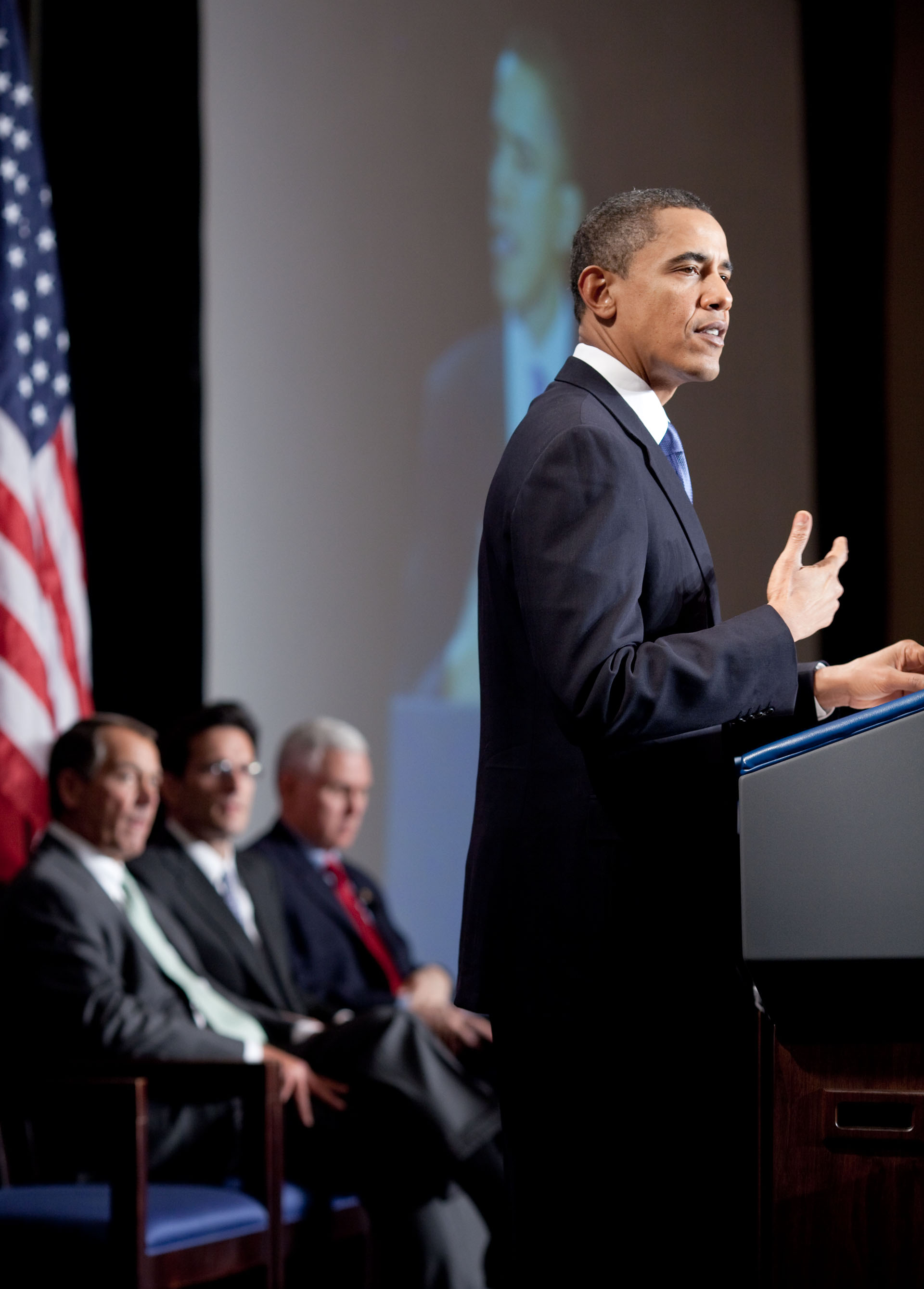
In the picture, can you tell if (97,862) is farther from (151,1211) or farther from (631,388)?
(631,388)

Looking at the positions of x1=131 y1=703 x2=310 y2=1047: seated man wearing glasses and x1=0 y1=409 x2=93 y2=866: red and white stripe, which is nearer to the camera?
x1=131 y1=703 x2=310 y2=1047: seated man wearing glasses

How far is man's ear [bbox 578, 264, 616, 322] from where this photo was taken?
137 cm

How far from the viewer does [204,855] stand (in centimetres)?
370

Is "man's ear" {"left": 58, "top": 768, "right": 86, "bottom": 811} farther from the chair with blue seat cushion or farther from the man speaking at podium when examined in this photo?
the man speaking at podium

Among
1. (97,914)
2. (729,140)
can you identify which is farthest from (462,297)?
(97,914)

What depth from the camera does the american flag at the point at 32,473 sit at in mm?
3756

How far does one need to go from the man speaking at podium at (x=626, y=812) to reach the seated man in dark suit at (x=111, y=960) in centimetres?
153

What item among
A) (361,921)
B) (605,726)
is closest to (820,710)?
(605,726)

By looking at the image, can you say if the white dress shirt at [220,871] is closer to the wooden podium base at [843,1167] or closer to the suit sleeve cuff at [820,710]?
the suit sleeve cuff at [820,710]

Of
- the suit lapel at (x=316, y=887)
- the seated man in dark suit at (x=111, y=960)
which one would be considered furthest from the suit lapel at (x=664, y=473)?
the suit lapel at (x=316, y=887)

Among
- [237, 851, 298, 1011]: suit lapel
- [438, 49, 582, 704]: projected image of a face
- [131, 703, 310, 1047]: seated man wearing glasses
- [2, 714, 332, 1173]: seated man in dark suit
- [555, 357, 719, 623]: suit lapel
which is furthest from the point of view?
[438, 49, 582, 704]: projected image of a face

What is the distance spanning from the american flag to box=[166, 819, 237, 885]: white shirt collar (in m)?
0.34

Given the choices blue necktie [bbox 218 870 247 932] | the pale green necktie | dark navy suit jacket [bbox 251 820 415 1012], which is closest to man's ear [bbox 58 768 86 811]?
the pale green necktie

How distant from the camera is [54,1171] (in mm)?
2697
